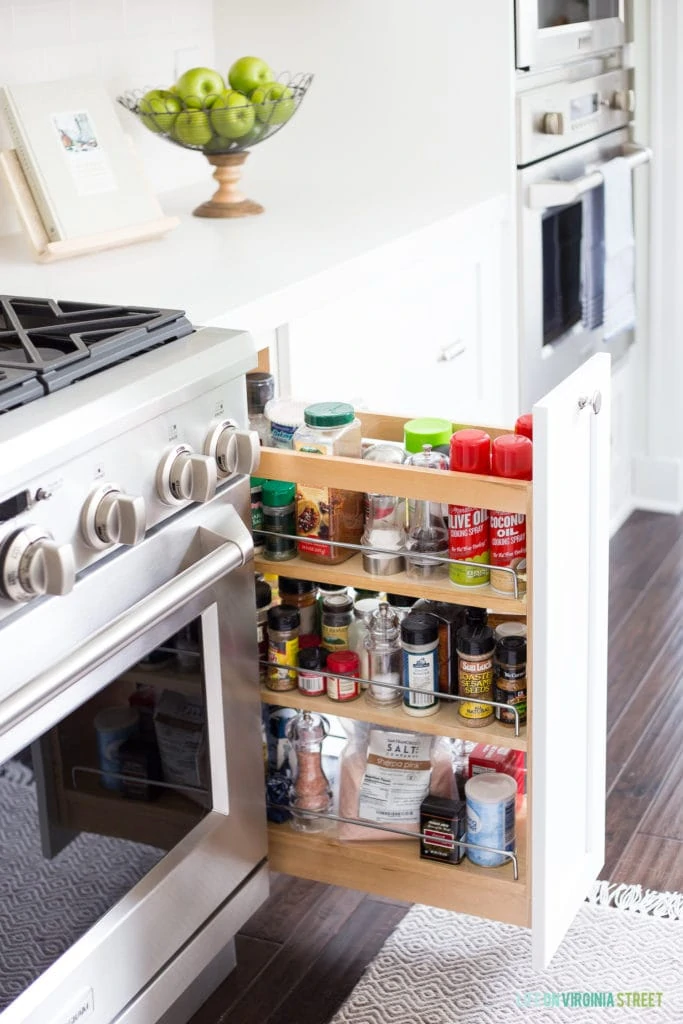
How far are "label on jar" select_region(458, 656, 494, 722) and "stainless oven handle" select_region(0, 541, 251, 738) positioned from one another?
0.30 metres

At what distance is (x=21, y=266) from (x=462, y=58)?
92 cm

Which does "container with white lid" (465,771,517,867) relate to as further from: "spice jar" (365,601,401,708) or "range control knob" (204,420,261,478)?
"range control knob" (204,420,261,478)

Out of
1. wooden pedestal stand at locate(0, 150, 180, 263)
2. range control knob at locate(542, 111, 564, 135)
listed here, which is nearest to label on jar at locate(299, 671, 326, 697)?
wooden pedestal stand at locate(0, 150, 180, 263)

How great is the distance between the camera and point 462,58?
→ 95.5 inches

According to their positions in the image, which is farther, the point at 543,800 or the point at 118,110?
the point at 118,110

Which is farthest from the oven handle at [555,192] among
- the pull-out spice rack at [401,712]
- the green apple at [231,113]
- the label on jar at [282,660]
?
Answer: the label on jar at [282,660]

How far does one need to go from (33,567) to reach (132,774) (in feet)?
1.35

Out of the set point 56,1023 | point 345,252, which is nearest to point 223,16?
point 345,252

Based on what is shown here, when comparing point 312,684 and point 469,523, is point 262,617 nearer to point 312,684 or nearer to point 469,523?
point 312,684

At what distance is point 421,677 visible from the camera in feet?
5.16

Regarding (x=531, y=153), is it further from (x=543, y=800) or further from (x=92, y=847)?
(x=92, y=847)

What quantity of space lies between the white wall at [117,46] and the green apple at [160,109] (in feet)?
0.70

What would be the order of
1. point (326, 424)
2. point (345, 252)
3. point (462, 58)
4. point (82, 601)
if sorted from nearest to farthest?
1. point (82, 601)
2. point (326, 424)
3. point (345, 252)
4. point (462, 58)

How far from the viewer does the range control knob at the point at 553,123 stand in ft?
8.25
